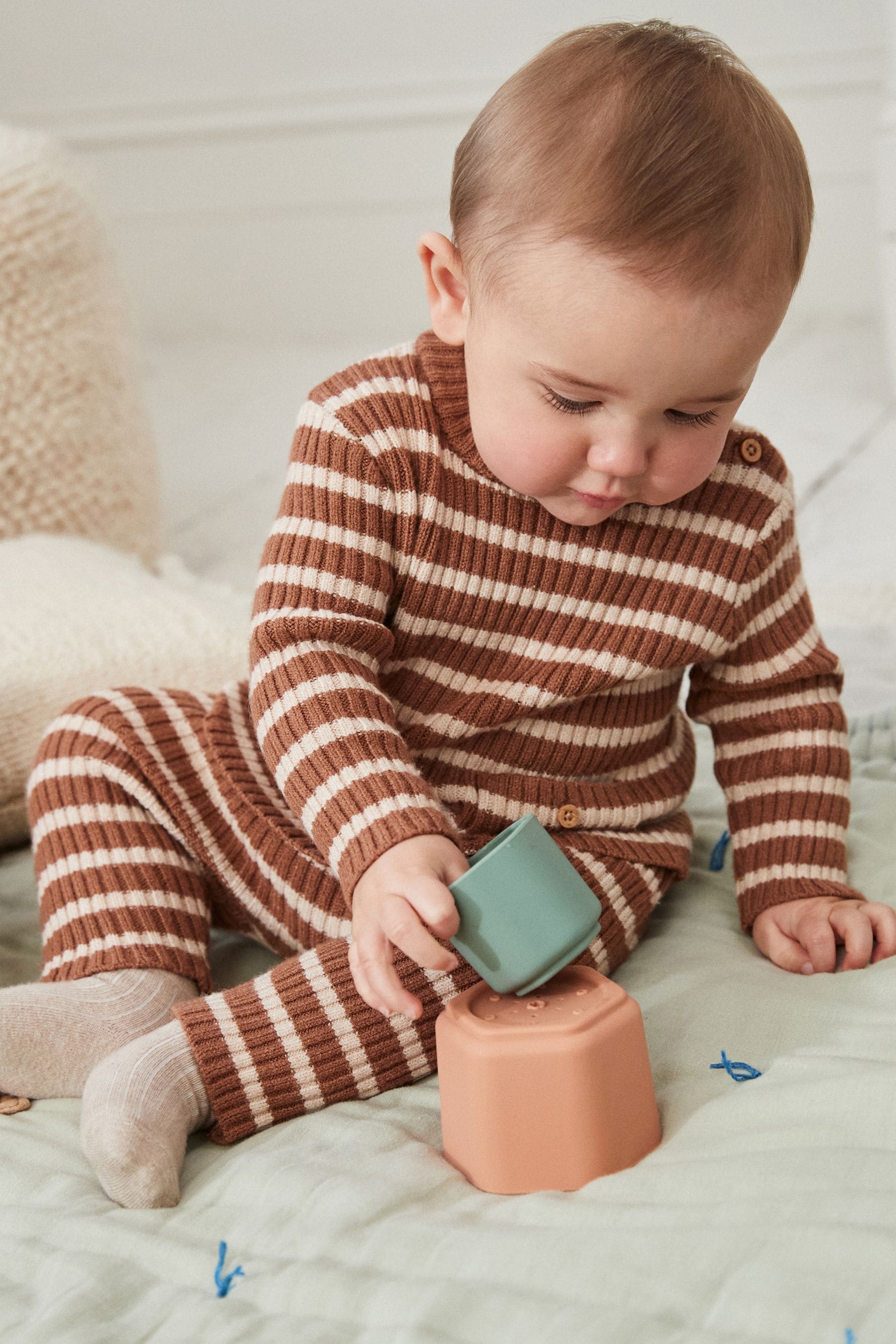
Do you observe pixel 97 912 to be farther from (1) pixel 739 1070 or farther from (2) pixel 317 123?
(2) pixel 317 123

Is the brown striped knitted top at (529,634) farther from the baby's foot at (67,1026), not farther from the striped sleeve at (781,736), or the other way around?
the baby's foot at (67,1026)

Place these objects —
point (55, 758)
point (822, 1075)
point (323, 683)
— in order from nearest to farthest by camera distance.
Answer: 1. point (822, 1075)
2. point (323, 683)
3. point (55, 758)

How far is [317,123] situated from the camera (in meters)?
2.78

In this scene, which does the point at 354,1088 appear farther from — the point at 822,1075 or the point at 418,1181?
the point at 822,1075

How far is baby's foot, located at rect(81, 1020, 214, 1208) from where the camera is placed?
2.16ft

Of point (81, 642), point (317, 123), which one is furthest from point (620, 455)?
point (317, 123)

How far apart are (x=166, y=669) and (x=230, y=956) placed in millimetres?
294

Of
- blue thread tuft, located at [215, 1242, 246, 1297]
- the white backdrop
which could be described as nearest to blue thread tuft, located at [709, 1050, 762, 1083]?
blue thread tuft, located at [215, 1242, 246, 1297]

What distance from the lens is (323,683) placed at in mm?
777

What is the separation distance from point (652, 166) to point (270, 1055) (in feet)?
1.61

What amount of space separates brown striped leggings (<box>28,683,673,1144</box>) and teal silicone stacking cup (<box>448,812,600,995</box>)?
12 cm

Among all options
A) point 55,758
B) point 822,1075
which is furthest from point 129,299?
point 822,1075

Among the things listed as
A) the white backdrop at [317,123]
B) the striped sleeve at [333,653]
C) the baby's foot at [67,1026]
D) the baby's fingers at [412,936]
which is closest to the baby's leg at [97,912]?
the baby's foot at [67,1026]

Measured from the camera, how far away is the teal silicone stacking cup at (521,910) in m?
0.64
